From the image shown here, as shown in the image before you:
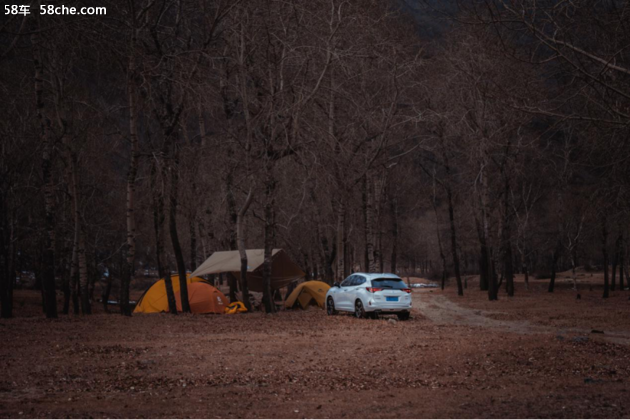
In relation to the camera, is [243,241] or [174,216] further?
[243,241]

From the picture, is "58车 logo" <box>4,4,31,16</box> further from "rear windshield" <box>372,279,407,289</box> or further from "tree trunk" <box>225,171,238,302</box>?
"rear windshield" <box>372,279,407,289</box>

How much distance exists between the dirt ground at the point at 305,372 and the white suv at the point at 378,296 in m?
3.71

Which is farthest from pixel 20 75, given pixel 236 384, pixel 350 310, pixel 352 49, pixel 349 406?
pixel 349 406

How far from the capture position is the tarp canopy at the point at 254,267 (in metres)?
27.8

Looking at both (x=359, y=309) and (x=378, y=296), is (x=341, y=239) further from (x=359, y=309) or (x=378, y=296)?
(x=378, y=296)

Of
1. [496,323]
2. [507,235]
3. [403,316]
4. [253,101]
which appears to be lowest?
[496,323]

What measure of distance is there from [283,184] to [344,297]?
34.5 ft

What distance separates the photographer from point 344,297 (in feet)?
74.5

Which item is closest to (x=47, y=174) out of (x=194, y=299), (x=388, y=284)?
(x=194, y=299)

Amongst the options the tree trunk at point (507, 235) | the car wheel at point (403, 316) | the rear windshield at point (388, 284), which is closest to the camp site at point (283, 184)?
the rear windshield at point (388, 284)

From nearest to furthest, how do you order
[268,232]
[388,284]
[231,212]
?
1. [388,284]
2. [268,232]
3. [231,212]

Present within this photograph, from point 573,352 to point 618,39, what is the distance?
5883 millimetres

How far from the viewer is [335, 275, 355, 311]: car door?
22453 millimetres

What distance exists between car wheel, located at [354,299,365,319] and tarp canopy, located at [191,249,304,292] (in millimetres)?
6569
